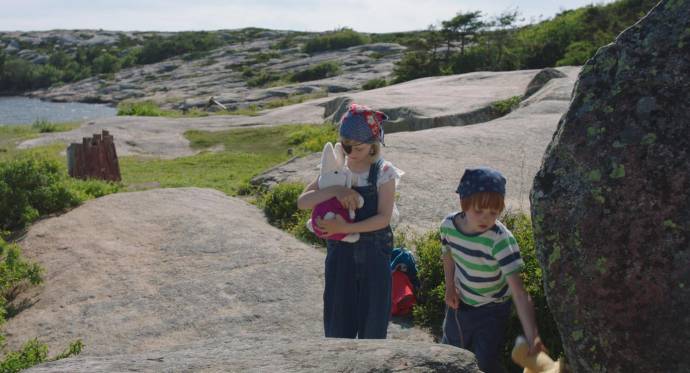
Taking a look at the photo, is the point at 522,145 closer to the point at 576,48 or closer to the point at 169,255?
the point at 169,255

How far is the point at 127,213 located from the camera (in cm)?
966

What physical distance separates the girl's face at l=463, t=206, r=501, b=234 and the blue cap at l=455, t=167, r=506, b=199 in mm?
96

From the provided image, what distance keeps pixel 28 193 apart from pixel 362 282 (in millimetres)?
7124

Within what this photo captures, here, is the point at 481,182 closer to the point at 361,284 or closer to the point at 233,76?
the point at 361,284

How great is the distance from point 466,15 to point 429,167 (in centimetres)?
3076

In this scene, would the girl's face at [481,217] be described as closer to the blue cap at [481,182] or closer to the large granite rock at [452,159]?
the blue cap at [481,182]

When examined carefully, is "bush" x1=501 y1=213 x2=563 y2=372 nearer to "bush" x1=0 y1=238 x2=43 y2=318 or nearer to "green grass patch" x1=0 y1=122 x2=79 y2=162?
"bush" x1=0 y1=238 x2=43 y2=318

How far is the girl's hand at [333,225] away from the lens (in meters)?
4.23

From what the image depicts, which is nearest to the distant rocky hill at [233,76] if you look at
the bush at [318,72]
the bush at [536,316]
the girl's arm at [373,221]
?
the bush at [318,72]

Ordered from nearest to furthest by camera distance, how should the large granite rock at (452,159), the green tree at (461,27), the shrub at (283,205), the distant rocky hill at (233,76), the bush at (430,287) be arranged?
the bush at (430,287) → the large granite rock at (452,159) → the shrub at (283,205) → the green tree at (461,27) → the distant rocky hill at (233,76)

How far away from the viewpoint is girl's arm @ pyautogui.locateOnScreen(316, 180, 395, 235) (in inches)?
167

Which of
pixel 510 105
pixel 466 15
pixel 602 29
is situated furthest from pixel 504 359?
pixel 466 15

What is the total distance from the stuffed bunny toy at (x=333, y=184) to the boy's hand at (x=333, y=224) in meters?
0.03

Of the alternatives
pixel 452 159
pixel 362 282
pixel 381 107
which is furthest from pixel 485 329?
pixel 381 107
